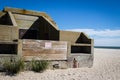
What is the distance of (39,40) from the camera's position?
8.30m

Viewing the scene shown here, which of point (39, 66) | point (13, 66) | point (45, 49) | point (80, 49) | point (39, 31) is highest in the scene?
point (39, 31)

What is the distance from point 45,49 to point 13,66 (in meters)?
2.10

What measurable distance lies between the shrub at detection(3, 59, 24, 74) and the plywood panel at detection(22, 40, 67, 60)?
2.75 feet

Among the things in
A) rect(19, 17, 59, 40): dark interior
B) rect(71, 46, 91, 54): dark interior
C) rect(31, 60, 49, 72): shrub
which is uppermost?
rect(19, 17, 59, 40): dark interior

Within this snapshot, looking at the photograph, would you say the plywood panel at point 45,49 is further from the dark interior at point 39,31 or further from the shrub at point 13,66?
the dark interior at point 39,31

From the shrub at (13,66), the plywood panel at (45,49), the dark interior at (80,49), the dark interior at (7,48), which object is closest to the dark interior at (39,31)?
the plywood panel at (45,49)

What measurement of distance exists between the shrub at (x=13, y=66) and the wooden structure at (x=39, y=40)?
0.46 metres

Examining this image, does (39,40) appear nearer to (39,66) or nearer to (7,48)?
(39,66)

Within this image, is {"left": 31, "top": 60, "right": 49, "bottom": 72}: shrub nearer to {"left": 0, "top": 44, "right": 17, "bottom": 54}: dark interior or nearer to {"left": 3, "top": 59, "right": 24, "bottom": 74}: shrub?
{"left": 3, "top": 59, "right": 24, "bottom": 74}: shrub

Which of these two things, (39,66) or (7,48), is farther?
(7,48)

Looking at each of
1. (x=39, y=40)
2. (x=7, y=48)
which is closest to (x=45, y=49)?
(x=39, y=40)

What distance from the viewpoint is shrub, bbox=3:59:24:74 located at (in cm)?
696

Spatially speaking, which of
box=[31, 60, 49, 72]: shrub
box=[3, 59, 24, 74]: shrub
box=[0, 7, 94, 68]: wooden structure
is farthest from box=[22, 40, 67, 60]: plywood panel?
box=[3, 59, 24, 74]: shrub

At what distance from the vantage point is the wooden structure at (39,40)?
7.94 meters
